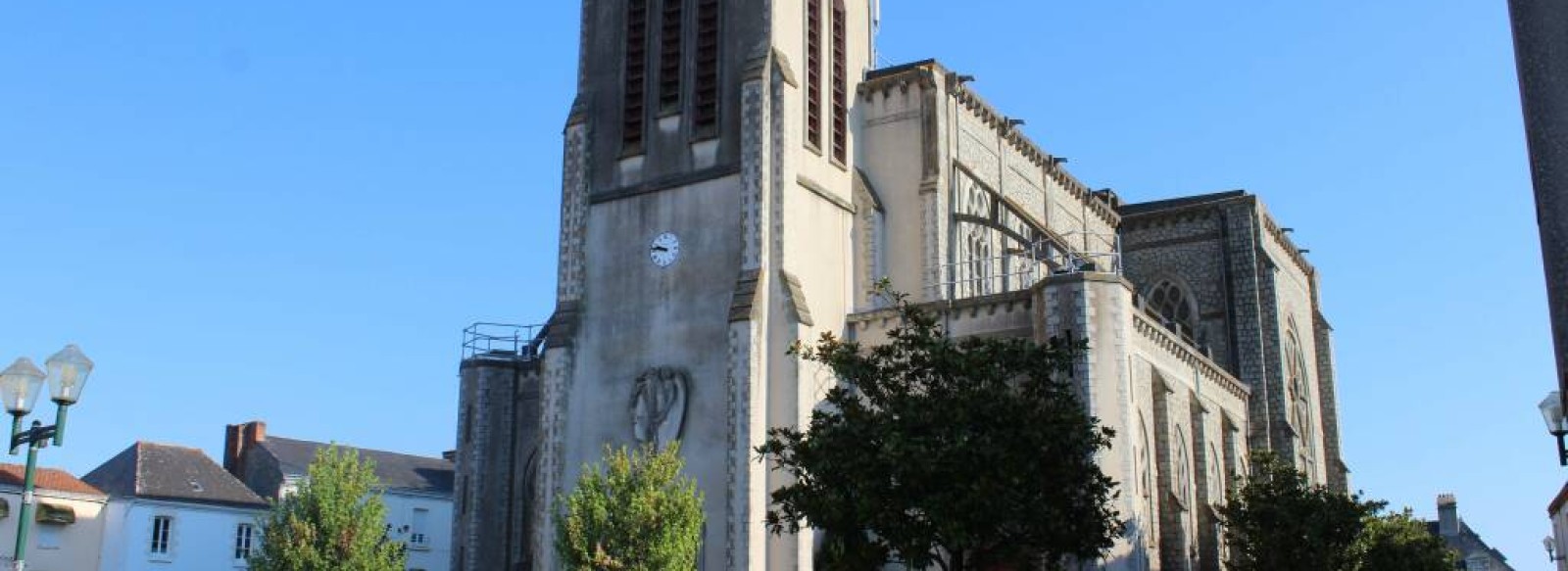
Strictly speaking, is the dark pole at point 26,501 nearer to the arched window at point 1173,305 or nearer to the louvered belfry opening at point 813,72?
the louvered belfry opening at point 813,72

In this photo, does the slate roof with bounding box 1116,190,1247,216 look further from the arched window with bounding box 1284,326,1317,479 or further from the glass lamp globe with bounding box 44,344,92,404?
the glass lamp globe with bounding box 44,344,92,404

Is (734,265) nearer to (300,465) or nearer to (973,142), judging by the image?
(973,142)

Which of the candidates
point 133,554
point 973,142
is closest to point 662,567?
point 973,142

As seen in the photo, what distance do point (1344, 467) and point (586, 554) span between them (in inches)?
1267

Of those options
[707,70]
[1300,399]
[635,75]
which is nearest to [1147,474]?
[707,70]

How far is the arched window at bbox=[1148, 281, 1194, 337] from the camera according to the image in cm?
4606

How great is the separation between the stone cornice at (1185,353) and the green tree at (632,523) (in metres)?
10.5

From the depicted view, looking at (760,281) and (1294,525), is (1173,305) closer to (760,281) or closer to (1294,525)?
(1294,525)

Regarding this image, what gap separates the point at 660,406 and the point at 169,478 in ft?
74.8

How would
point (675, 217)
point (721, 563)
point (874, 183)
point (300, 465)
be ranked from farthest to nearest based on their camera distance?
→ point (300, 465), point (874, 183), point (675, 217), point (721, 563)

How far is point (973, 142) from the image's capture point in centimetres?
3853

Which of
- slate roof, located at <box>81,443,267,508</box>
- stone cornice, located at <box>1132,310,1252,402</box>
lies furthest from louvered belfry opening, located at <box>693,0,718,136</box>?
slate roof, located at <box>81,443,267,508</box>

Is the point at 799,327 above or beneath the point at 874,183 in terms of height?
beneath

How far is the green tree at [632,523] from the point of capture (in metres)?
28.1
